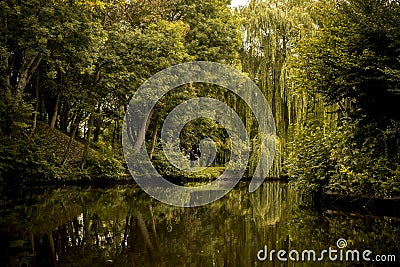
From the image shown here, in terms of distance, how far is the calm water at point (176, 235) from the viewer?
4355 mm

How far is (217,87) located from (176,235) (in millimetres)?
15207

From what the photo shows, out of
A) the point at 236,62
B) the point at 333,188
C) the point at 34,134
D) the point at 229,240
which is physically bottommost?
the point at 229,240

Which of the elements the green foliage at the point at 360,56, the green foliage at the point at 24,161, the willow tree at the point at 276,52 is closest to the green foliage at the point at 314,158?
the green foliage at the point at 360,56

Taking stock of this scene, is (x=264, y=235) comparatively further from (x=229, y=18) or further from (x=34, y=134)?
(x=229, y=18)

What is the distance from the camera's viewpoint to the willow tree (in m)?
18.3

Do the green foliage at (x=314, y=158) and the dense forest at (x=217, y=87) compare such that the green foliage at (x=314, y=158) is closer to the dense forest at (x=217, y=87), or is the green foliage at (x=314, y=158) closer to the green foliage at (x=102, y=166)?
the dense forest at (x=217, y=87)

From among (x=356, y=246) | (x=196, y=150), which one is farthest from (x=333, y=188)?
(x=196, y=150)

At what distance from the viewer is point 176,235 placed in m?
5.87

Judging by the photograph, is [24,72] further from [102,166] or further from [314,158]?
[314,158]

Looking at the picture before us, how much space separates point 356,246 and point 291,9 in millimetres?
15745

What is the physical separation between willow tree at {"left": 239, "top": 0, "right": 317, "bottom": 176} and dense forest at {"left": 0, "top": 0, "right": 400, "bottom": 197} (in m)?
0.05

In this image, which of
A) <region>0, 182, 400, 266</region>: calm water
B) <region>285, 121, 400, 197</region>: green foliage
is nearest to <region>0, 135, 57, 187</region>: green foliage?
<region>0, 182, 400, 266</region>: calm water

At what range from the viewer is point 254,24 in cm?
1916

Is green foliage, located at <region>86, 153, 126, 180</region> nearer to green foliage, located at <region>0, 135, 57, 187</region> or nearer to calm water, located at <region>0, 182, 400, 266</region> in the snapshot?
green foliage, located at <region>0, 135, 57, 187</region>
